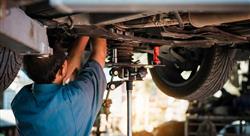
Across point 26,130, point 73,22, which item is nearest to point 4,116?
point 26,130

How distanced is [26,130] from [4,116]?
155 inches

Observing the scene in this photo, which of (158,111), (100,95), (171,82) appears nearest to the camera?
(100,95)

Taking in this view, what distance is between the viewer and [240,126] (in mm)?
6832

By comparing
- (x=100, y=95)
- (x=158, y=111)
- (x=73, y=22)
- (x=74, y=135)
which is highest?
(x=73, y=22)

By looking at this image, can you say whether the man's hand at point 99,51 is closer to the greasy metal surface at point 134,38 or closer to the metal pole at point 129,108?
the greasy metal surface at point 134,38

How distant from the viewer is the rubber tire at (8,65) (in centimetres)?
238

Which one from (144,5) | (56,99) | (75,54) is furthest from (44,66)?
(144,5)

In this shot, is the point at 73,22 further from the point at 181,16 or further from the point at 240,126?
the point at 240,126

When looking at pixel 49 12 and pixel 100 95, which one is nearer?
pixel 49 12

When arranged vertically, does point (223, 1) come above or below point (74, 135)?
above

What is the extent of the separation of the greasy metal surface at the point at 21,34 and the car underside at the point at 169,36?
0.07 metres

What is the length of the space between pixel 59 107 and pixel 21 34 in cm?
66

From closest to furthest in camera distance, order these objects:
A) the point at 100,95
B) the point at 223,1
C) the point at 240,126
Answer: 1. the point at 223,1
2. the point at 100,95
3. the point at 240,126

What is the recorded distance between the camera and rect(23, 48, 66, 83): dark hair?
7.20 ft
